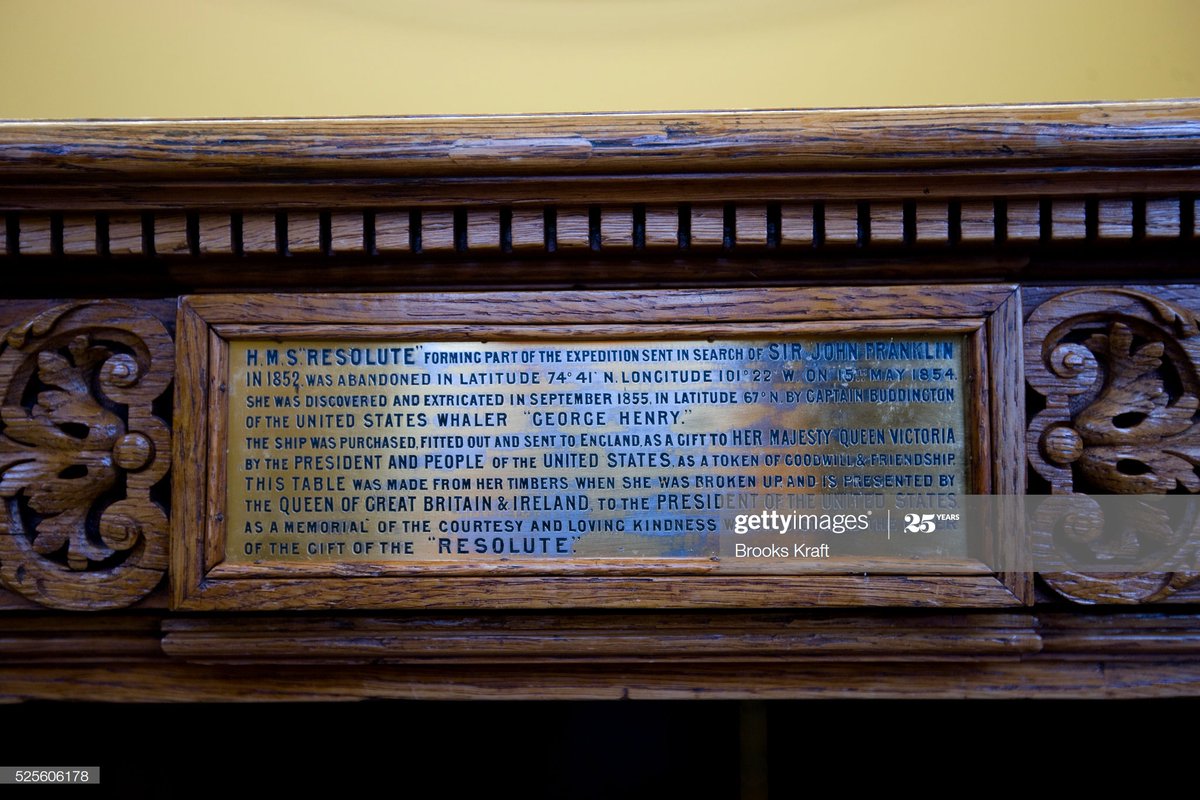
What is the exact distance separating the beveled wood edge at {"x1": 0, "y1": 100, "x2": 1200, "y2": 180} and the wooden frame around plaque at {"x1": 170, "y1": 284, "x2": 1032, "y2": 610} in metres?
0.10

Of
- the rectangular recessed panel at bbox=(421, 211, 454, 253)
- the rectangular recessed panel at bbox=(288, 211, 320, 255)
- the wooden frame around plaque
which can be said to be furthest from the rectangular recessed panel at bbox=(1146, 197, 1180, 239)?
the rectangular recessed panel at bbox=(288, 211, 320, 255)

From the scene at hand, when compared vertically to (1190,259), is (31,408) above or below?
below

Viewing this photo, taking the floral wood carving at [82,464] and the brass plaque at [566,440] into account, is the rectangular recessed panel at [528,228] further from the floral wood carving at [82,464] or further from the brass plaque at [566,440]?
the floral wood carving at [82,464]

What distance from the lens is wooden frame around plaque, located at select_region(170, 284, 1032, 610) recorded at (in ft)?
1.91

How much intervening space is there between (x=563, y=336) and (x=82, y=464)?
0.42 meters

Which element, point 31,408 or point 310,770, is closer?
point 31,408

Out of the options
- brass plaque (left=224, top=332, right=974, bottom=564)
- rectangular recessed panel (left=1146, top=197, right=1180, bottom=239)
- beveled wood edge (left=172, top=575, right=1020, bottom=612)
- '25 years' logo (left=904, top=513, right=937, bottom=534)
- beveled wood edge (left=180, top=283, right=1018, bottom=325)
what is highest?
rectangular recessed panel (left=1146, top=197, right=1180, bottom=239)

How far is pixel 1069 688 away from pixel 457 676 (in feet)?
1.66

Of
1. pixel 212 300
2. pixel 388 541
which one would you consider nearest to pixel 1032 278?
pixel 388 541

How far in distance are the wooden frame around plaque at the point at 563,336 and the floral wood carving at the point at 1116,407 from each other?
30mm

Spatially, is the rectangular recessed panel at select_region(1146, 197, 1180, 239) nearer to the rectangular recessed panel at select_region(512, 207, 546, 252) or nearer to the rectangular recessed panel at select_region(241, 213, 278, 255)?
the rectangular recessed panel at select_region(512, 207, 546, 252)

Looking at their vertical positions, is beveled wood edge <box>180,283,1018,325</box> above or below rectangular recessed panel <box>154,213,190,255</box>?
below

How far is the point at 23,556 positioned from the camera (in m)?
0.60

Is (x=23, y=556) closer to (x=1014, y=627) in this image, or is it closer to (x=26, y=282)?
(x=26, y=282)
